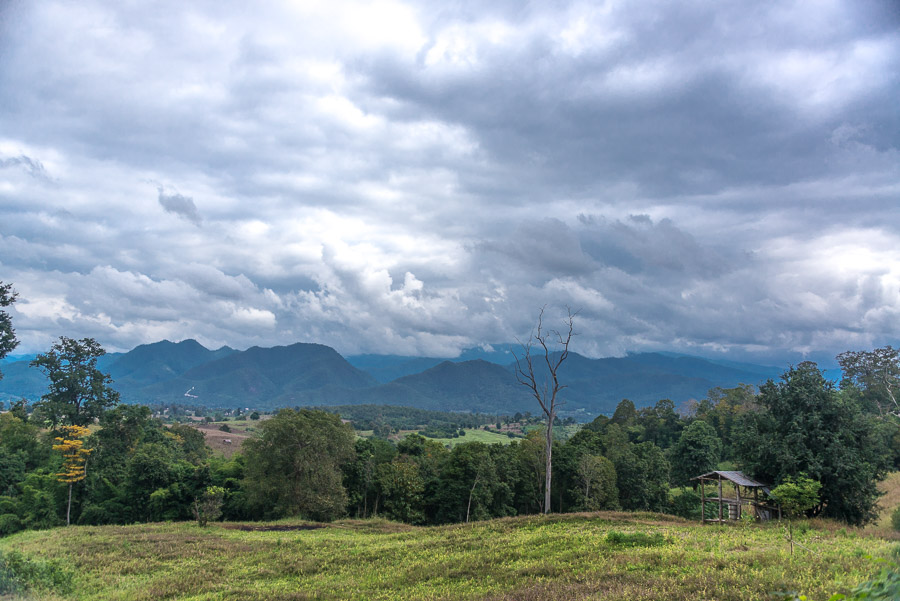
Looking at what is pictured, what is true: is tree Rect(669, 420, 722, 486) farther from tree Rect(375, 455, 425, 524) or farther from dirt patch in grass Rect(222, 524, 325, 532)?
dirt patch in grass Rect(222, 524, 325, 532)

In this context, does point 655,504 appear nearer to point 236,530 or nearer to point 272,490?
point 272,490

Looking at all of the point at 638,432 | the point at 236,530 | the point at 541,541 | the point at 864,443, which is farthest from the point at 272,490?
the point at 638,432

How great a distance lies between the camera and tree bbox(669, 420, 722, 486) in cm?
6134

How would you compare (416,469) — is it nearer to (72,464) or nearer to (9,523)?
(72,464)

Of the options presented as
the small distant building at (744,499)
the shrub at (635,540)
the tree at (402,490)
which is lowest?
the tree at (402,490)

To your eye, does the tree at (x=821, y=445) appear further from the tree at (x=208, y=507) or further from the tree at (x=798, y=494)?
the tree at (x=208, y=507)

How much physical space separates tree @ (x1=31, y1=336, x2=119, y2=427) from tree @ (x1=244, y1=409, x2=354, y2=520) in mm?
32565

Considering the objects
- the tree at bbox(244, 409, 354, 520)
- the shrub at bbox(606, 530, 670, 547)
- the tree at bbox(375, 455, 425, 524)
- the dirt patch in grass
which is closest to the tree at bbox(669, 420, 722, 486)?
the tree at bbox(375, 455, 425, 524)

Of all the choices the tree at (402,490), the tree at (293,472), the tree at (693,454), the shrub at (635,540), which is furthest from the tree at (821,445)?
the tree at (693,454)

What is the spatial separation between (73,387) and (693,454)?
259 ft

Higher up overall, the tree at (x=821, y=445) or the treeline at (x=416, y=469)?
the tree at (x=821, y=445)

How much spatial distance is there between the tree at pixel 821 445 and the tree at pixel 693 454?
3346 cm

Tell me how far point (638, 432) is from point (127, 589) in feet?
294

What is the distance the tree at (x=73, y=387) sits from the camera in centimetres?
6075
